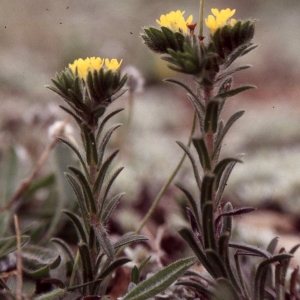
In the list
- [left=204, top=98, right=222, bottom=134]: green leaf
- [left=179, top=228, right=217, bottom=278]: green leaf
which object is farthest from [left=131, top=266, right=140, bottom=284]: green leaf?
[left=204, top=98, right=222, bottom=134]: green leaf

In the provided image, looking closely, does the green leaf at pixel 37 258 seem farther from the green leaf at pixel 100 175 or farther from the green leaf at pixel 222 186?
the green leaf at pixel 222 186

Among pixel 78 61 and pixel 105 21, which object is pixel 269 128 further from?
pixel 105 21

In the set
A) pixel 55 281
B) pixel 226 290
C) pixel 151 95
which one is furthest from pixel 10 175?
pixel 151 95

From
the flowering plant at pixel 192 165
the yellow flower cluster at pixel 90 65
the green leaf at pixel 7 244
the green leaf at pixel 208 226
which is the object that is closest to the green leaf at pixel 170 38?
the flowering plant at pixel 192 165

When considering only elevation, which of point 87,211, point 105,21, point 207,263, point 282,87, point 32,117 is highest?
point 105,21

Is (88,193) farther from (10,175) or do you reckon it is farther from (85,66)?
(10,175)

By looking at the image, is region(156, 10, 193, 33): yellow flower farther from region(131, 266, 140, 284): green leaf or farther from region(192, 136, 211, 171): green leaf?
region(131, 266, 140, 284): green leaf

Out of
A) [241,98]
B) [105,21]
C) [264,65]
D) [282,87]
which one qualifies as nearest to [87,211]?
[241,98]
